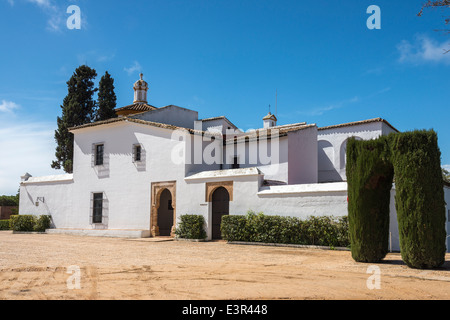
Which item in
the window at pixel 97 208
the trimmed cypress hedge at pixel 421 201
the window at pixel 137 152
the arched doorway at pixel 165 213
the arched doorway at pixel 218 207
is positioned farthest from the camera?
the window at pixel 97 208

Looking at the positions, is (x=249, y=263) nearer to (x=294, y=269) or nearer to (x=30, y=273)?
(x=294, y=269)

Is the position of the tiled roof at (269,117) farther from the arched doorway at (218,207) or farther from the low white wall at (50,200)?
the low white wall at (50,200)

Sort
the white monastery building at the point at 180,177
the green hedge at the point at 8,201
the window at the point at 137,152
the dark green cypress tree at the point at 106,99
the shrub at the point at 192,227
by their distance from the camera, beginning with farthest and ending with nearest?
the green hedge at the point at 8,201 < the dark green cypress tree at the point at 106,99 < the window at the point at 137,152 < the shrub at the point at 192,227 < the white monastery building at the point at 180,177

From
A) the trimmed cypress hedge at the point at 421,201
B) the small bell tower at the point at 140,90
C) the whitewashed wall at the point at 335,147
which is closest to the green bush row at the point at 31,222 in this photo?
the small bell tower at the point at 140,90

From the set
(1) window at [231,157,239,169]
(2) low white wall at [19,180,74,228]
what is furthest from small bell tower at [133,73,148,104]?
(1) window at [231,157,239,169]

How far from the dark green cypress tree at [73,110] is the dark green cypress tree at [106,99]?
52 centimetres

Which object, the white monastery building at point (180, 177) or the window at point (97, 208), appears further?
the window at point (97, 208)

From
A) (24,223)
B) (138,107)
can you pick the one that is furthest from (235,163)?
(24,223)

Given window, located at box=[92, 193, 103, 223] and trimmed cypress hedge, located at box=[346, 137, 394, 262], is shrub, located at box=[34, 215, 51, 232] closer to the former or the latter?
window, located at box=[92, 193, 103, 223]

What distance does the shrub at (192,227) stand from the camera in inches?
699

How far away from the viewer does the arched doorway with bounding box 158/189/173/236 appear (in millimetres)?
22141

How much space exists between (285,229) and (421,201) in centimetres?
639
